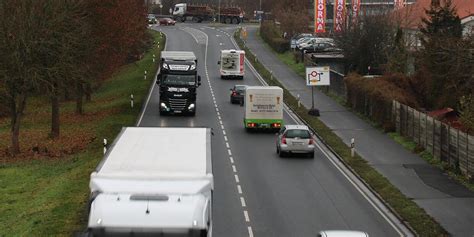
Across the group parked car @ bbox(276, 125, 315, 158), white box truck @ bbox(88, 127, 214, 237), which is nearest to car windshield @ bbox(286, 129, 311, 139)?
parked car @ bbox(276, 125, 315, 158)

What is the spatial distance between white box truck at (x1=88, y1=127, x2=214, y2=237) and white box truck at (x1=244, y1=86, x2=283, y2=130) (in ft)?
82.0

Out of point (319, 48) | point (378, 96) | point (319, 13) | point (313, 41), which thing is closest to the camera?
point (378, 96)

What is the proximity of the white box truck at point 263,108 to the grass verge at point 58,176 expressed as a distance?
25.0 feet

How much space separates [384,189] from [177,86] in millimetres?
23197

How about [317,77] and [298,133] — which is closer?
[298,133]

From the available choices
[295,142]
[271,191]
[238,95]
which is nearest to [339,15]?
[238,95]

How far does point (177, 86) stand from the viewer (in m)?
48.1

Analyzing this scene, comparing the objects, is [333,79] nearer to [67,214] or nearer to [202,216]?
[67,214]

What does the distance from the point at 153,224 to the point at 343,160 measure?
22.3 m

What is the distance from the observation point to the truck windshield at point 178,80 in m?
48.1

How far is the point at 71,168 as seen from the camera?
33.2 metres

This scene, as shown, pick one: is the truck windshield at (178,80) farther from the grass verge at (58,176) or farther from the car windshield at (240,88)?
the car windshield at (240,88)

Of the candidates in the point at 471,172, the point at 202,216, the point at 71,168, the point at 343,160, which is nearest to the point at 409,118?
the point at 343,160

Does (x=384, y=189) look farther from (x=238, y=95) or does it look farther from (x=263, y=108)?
(x=238, y=95)
